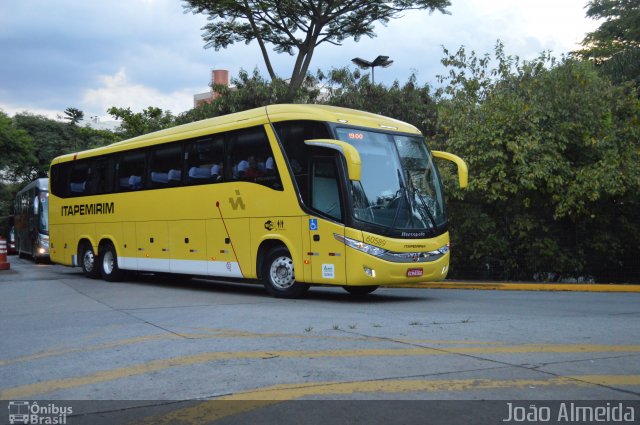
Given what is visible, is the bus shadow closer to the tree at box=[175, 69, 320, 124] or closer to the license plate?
the license plate

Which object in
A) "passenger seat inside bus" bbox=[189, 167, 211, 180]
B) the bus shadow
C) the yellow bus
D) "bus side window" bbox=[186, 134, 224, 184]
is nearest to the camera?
the yellow bus

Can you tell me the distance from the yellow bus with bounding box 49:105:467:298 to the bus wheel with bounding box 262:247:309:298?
21mm

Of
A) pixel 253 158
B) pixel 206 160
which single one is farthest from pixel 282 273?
pixel 206 160

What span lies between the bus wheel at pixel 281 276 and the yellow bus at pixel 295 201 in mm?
21

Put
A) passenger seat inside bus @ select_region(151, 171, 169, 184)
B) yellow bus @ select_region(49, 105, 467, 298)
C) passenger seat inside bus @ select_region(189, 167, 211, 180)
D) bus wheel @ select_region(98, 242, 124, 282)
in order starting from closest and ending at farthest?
yellow bus @ select_region(49, 105, 467, 298)
passenger seat inside bus @ select_region(189, 167, 211, 180)
passenger seat inside bus @ select_region(151, 171, 169, 184)
bus wheel @ select_region(98, 242, 124, 282)

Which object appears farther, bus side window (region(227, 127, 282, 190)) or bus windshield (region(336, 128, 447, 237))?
bus side window (region(227, 127, 282, 190))

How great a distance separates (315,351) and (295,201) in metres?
5.92

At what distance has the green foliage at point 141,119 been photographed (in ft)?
120

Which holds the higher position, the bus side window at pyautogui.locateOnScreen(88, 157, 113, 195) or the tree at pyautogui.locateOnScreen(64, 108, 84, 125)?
the tree at pyautogui.locateOnScreen(64, 108, 84, 125)

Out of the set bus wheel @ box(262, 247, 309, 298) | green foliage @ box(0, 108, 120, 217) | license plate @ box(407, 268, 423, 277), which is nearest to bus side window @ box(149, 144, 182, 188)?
bus wheel @ box(262, 247, 309, 298)

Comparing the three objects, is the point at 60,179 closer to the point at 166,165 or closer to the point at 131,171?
the point at 131,171

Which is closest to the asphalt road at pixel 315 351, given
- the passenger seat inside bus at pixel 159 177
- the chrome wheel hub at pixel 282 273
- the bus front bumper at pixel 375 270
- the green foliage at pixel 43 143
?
the bus front bumper at pixel 375 270

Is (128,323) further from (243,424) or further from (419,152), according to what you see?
(419,152)

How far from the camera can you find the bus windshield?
12.2 meters
